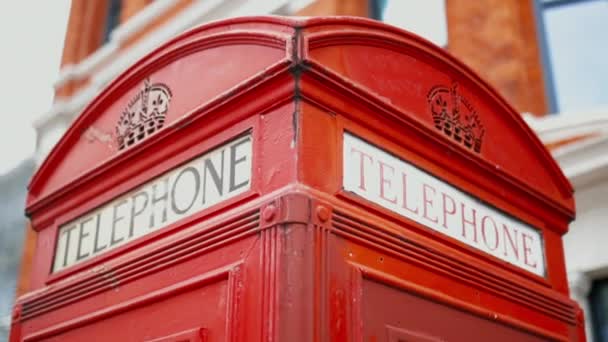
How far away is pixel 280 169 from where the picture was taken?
1.58 m

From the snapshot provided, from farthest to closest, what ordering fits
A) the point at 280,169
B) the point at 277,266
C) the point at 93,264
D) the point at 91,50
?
1. the point at 91,50
2. the point at 93,264
3. the point at 280,169
4. the point at 277,266

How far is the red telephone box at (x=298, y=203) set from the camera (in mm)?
1539

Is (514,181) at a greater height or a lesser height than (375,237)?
greater

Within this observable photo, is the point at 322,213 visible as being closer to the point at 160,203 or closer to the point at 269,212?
the point at 269,212

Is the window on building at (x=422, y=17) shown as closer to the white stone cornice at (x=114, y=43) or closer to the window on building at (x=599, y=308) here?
the window on building at (x=599, y=308)

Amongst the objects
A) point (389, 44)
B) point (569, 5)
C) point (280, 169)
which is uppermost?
point (569, 5)

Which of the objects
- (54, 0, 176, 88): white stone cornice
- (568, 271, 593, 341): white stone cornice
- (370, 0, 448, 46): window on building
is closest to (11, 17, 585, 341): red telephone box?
(568, 271, 593, 341): white stone cornice

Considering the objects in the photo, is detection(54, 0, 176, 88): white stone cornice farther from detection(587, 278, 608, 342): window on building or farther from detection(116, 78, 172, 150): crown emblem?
detection(116, 78, 172, 150): crown emblem

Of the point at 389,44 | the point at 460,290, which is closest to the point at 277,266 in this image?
the point at 460,290

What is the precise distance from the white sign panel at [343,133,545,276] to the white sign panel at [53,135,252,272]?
10.1 inches

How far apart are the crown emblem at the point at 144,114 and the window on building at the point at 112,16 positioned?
7540 millimetres

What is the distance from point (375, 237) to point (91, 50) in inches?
317

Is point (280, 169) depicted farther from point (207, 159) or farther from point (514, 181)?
point (514, 181)

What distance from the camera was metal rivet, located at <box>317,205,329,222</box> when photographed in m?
1.52
